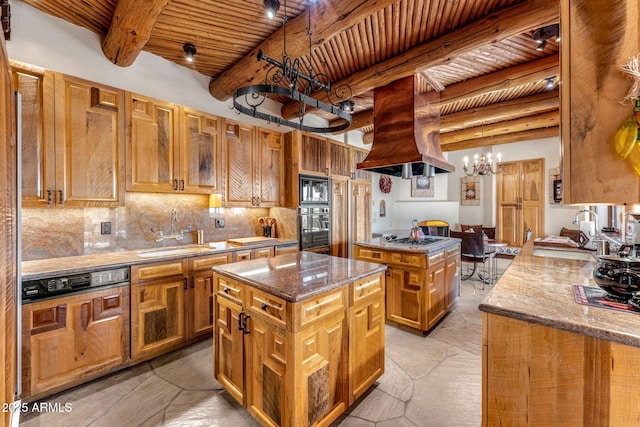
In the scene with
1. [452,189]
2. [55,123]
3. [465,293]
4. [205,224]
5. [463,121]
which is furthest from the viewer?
[452,189]

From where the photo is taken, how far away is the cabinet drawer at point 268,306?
139cm

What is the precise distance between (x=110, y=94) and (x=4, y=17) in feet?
2.28

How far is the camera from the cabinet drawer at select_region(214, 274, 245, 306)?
1.67 m

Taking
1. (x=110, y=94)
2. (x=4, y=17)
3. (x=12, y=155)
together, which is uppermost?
(x=4, y=17)

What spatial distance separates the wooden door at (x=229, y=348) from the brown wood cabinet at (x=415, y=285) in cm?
178

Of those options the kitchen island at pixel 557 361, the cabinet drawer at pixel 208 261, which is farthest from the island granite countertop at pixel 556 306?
the cabinet drawer at pixel 208 261

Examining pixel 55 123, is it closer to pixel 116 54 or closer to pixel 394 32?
pixel 116 54

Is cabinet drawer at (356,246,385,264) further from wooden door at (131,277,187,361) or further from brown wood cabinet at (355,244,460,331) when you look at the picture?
wooden door at (131,277,187,361)

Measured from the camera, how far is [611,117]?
3.51 ft

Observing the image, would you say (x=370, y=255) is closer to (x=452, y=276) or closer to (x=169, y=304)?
(x=452, y=276)

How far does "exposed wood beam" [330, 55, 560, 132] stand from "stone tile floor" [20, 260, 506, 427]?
2.57 meters

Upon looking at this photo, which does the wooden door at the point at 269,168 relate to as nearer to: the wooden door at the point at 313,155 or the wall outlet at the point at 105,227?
the wooden door at the point at 313,155

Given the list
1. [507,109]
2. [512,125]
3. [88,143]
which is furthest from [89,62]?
[512,125]

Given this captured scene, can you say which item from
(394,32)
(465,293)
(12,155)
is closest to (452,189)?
(465,293)
